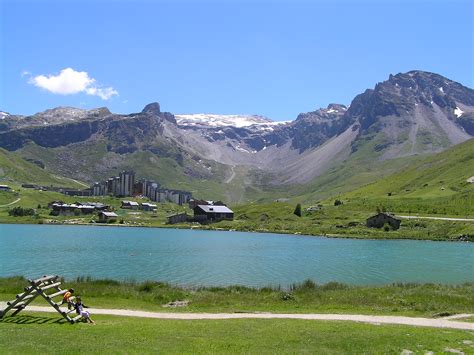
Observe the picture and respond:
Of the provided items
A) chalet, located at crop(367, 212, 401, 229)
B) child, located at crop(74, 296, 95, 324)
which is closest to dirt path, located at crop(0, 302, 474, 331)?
child, located at crop(74, 296, 95, 324)

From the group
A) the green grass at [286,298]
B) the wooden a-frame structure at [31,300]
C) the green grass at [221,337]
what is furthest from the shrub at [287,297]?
the wooden a-frame structure at [31,300]

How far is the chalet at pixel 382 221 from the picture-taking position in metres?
170

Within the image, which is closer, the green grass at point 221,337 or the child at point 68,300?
the green grass at point 221,337

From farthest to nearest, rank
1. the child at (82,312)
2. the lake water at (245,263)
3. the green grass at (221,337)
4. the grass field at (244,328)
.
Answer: the lake water at (245,263) < the child at (82,312) < the grass field at (244,328) < the green grass at (221,337)

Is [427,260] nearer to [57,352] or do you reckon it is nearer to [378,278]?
[378,278]

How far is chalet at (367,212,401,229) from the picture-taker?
170 meters

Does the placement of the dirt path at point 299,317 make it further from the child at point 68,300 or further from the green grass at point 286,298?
the green grass at point 286,298

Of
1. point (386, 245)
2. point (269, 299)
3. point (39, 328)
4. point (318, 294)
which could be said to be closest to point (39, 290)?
point (39, 328)

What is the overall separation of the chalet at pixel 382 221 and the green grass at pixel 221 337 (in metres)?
144

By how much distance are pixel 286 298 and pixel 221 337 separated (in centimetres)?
1946

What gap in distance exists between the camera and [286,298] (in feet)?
152

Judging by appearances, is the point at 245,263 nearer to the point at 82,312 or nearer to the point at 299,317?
the point at 299,317

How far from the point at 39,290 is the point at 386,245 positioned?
109516 mm

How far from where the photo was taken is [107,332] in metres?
28.5
